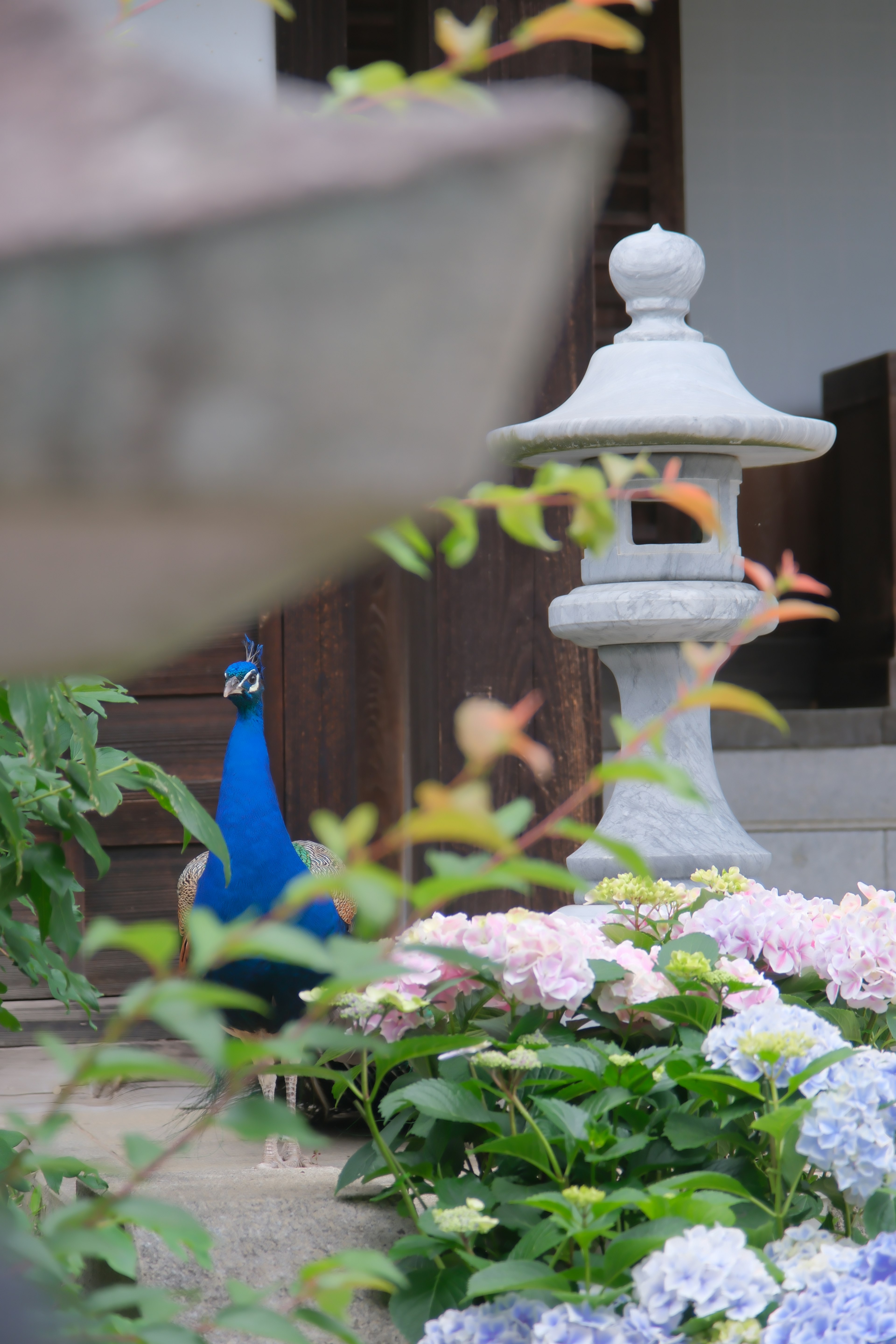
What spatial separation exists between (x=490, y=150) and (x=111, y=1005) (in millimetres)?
3333

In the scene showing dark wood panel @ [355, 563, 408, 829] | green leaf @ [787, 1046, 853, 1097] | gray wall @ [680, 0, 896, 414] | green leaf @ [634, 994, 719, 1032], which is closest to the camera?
green leaf @ [787, 1046, 853, 1097]

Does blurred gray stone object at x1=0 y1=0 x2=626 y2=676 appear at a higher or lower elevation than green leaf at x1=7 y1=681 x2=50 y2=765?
higher

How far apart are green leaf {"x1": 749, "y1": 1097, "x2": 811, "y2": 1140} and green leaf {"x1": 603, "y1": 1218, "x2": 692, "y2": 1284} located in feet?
0.34

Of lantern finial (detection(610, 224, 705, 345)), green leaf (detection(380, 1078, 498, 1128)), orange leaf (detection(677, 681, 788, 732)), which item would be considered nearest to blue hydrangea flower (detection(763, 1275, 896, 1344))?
green leaf (detection(380, 1078, 498, 1128))

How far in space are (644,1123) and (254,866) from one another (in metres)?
1.21

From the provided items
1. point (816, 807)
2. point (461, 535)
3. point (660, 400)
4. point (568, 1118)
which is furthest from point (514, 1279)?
point (816, 807)

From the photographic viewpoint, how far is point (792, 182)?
4.86 m

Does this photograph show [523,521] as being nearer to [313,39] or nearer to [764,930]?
[764,930]

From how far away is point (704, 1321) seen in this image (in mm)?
1022

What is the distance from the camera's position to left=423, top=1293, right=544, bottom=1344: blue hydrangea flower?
3.55ft

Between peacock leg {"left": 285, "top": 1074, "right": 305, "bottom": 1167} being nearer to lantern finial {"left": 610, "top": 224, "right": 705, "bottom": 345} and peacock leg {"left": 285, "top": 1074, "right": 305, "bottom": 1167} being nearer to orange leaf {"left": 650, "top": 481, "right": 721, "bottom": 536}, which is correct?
lantern finial {"left": 610, "top": 224, "right": 705, "bottom": 345}

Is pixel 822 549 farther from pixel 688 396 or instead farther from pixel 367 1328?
pixel 367 1328

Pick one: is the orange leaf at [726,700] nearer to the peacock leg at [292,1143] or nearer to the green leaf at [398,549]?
the green leaf at [398,549]

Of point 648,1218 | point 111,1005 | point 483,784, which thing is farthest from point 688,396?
point 111,1005
